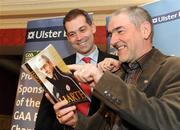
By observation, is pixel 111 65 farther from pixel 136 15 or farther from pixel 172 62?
pixel 172 62

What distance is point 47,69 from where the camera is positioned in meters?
1.45

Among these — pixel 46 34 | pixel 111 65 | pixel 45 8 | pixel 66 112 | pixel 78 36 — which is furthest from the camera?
pixel 45 8

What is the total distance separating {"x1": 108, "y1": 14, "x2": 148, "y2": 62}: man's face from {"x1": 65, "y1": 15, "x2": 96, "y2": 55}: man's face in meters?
0.71

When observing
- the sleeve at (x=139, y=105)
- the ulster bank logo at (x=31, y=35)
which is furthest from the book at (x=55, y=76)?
the ulster bank logo at (x=31, y=35)

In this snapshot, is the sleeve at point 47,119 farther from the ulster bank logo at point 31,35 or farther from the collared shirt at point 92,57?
the ulster bank logo at point 31,35

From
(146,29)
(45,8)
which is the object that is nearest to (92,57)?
(146,29)

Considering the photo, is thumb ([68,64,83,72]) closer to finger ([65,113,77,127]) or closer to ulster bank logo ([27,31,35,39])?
finger ([65,113,77,127])

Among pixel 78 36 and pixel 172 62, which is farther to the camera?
pixel 78 36

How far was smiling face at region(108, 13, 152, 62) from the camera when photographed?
1.41m

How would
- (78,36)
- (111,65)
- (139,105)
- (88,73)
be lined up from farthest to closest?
(78,36) → (111,65) → (88,73) → (139,105)

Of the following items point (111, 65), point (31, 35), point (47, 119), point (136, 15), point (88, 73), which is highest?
point (136, 15)

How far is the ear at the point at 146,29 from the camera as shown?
1.45m

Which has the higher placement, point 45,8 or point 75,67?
point 75,67

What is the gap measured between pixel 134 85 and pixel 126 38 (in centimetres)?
22
